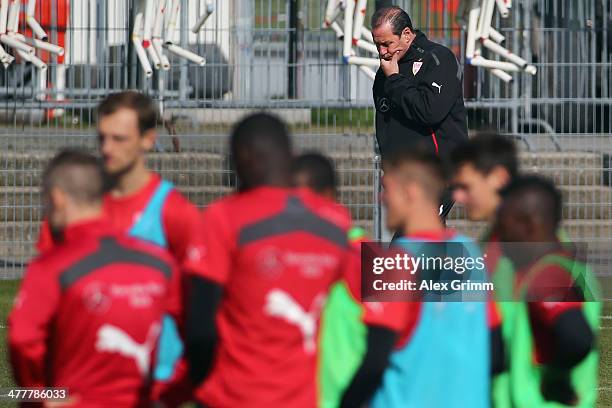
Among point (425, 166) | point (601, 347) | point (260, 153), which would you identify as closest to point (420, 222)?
point (425, 166)

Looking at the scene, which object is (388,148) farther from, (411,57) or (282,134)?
(282,134)

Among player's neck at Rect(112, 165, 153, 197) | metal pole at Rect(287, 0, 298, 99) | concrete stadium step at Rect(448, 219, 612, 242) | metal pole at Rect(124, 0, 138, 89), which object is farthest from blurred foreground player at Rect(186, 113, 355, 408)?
metal pole at Rect(124, 0, 138, 89)

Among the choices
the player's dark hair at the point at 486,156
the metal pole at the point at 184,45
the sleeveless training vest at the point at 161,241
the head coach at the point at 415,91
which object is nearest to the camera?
the sleeveless training vest at the point at 161,241

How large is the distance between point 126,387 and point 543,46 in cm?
946

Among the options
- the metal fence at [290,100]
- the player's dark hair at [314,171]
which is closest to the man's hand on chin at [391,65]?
the player's dark hair at [314,171]

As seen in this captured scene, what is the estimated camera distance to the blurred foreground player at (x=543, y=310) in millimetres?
4477

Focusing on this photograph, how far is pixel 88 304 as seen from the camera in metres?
4.14

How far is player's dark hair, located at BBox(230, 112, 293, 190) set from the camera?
14.2 feet

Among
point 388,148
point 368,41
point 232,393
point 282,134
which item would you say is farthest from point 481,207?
point 368,41

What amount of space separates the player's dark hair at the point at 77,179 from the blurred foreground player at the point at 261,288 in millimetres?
385

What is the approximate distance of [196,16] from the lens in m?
13.0

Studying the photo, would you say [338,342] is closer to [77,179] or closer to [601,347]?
[77,179]

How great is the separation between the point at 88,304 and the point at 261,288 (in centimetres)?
53

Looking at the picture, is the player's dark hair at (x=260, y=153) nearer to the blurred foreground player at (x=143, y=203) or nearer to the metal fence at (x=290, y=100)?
the blurred foreground player at (x=143, y=203)
